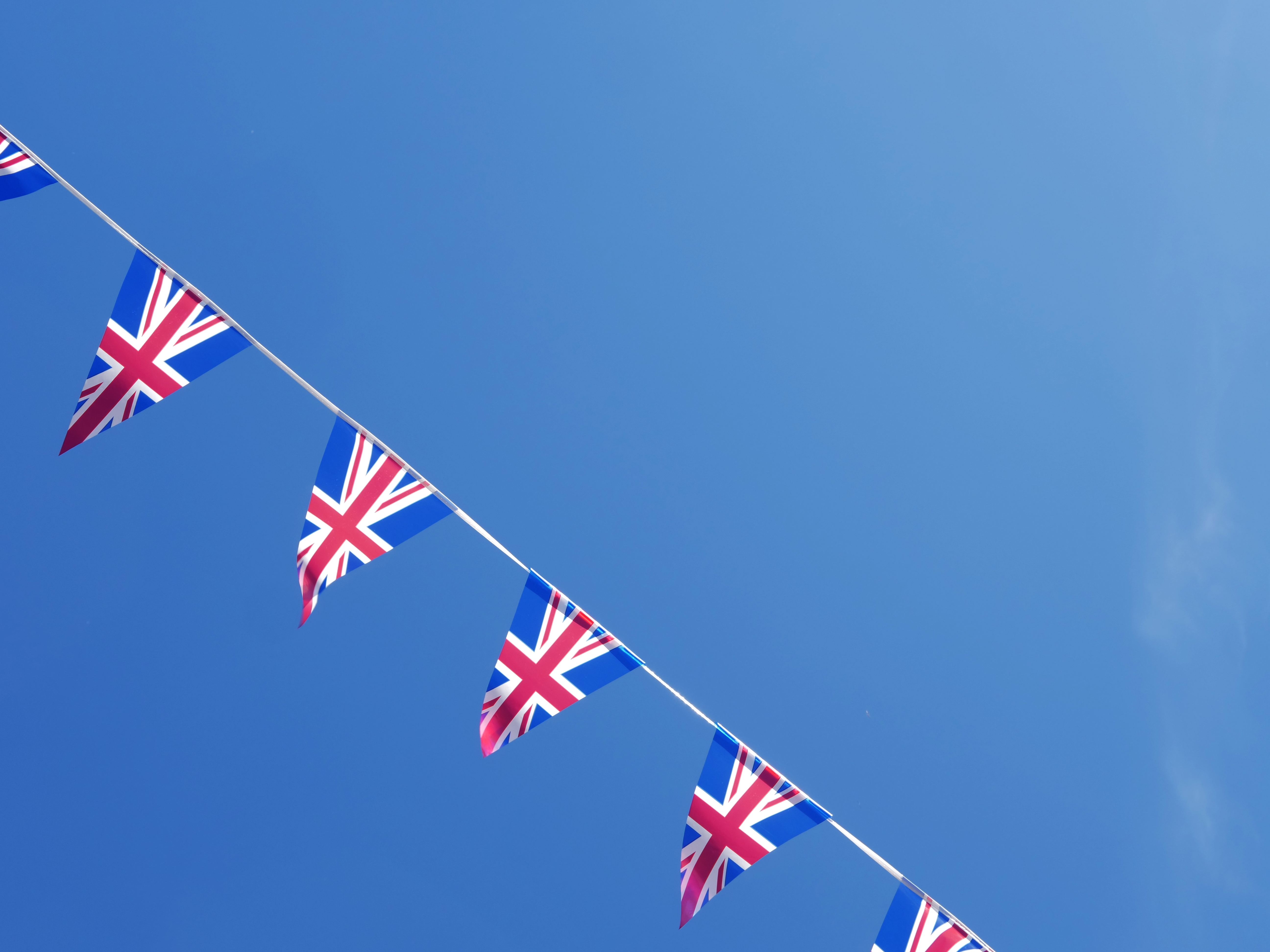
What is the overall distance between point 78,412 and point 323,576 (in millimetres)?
1699

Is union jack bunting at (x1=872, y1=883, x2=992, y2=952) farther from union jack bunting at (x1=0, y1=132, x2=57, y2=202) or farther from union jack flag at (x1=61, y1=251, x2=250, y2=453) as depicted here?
union jack bunting at (x1=0, y1=132, x2=57, y2=202)

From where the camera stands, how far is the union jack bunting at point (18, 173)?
555 centimetres

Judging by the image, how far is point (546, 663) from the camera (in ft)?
17.7

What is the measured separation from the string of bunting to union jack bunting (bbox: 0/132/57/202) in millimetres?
166

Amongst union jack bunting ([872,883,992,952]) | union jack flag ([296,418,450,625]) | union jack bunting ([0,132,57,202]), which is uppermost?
union jack bunting ([0,132,57,202])

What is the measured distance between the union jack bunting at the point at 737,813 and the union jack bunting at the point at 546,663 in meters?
0.78

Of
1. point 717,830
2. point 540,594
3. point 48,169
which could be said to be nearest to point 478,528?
point 540,594

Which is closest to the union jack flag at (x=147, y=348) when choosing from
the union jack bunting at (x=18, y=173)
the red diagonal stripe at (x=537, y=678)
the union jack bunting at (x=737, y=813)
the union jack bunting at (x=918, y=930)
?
the union jack bunting at (x=18, y=173)

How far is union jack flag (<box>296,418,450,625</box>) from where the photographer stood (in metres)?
5.31

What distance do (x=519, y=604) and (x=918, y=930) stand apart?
3.06 meters

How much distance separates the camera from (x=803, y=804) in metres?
5.32

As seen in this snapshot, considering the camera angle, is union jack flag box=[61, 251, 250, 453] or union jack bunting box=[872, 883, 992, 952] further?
union jack bunting box=[872, 883, 992, 952]

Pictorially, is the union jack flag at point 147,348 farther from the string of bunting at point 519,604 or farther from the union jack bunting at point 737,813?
the union jack bunting at point 737,813

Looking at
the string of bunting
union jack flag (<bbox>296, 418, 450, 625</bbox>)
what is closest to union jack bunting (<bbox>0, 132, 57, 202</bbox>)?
the string of bunting
